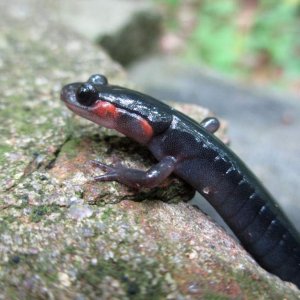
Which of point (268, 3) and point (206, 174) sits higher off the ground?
point (268, 3)

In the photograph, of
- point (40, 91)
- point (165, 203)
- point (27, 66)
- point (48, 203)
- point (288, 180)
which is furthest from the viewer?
point (288, 180)

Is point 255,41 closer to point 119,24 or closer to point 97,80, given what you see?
point 119,24

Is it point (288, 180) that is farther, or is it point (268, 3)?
point (268, 3)


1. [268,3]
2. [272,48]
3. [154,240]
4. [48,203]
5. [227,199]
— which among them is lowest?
[48,203]

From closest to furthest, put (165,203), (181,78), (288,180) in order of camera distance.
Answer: (165,203), (288,180), (181,78)

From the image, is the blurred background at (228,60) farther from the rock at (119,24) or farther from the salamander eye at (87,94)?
the salamander eye at (87,94)

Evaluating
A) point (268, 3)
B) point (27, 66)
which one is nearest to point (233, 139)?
point (27, 66)

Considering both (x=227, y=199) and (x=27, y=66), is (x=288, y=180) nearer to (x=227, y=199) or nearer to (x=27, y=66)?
(x=227, y=199)
